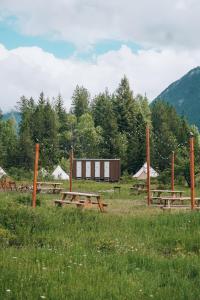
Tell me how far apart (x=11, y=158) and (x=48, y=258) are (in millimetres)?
63716

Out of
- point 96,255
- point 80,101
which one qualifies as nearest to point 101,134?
point 80,101

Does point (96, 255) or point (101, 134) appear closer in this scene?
point (96, 255)

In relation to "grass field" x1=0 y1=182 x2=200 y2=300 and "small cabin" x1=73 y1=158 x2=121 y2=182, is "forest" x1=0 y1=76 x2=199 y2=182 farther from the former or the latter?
"grass field" x1=0 y1=182 x2=200 y2=300

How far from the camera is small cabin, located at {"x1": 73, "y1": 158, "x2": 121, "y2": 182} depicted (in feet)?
194

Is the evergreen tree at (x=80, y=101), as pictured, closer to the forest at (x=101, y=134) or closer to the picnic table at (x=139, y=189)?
the forest at (x=101, y=134)

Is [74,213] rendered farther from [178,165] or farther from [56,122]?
[56,122]

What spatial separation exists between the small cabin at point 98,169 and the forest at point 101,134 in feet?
21.8

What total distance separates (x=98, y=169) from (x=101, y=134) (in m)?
18.6

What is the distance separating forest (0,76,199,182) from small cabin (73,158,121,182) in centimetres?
665

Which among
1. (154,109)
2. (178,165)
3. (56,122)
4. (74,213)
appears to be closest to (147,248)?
(74,213)

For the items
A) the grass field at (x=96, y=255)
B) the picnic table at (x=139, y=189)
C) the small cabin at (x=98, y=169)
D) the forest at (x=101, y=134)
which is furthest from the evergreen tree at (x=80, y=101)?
the grass field at (x=96, y=255)

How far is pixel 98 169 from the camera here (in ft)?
196

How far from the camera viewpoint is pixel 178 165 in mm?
40906

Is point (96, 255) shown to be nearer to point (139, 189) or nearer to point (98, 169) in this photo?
point (139, 189)
